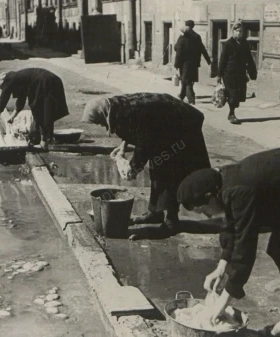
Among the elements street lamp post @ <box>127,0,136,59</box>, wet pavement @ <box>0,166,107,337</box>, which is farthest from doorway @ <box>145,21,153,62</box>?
wet pavement @ <box>0,166,107,337</box>

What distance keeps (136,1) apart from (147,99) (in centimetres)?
2137

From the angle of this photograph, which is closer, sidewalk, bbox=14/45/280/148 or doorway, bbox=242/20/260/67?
sidewalk, bbox=14/45/280/148

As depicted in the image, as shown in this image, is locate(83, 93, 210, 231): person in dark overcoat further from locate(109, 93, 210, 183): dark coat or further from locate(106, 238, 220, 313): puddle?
locate(106, 238, 220, 313): puddle

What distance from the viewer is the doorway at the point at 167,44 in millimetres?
23719

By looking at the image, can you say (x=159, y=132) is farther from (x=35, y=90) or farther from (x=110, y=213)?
(x=35, y=90)

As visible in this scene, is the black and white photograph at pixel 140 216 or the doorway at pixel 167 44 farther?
the doorway at pixel 167 44

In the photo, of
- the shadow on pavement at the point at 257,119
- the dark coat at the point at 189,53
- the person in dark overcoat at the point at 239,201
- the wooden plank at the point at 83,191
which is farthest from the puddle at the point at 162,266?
the dark coat at the point at 189,53

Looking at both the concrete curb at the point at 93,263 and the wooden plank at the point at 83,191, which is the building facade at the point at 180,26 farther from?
the concrete curb at the point at 93,263

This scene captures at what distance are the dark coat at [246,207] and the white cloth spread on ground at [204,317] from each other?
194 mm

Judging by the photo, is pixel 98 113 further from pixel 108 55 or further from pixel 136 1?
pixel 108 55

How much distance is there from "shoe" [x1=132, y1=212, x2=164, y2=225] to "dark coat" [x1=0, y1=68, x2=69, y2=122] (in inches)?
153

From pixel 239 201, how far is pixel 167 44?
67.1 ft

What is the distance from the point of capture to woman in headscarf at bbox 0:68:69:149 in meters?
10.2

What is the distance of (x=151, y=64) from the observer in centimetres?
2558
